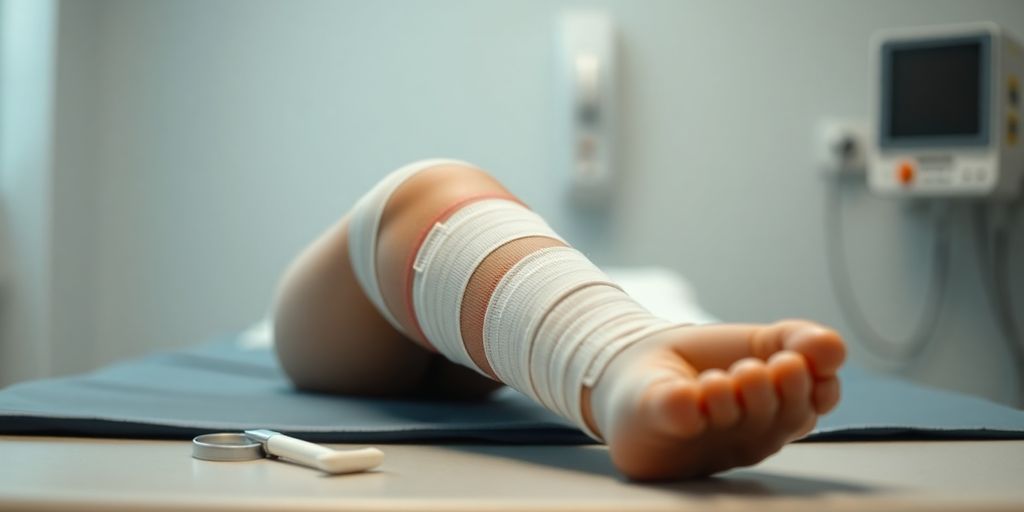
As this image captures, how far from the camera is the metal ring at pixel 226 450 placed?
81 cm

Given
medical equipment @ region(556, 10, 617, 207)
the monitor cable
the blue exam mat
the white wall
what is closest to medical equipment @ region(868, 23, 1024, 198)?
the monitor cable

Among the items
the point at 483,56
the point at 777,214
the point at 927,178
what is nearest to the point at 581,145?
the point at 483,56

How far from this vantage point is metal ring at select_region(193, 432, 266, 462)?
0.81 m

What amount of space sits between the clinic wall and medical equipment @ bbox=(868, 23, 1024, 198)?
25 cm

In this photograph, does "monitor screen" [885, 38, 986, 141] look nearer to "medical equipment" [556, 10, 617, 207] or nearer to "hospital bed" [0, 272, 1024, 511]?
"medical equipment" [556, 10, 617, 207]

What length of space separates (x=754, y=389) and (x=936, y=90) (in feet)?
A: 6.61

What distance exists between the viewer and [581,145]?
2.65 metres

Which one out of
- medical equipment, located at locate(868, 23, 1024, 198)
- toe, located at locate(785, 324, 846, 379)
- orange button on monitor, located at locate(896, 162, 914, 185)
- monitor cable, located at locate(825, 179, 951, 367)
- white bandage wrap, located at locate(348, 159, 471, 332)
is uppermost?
medical equipment, located at locate(868, 23, 1024, 198)

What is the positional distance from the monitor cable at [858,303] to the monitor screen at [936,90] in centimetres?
28

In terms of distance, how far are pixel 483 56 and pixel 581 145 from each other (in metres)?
0.36

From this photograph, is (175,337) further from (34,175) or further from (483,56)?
(483,56)

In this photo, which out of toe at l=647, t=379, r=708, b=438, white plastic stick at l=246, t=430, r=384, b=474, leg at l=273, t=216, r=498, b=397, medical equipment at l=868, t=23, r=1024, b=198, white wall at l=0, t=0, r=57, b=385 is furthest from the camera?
white wall at l=0, t=0, r=57, b=385

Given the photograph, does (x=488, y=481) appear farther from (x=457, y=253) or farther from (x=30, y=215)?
(x=30, y=215)

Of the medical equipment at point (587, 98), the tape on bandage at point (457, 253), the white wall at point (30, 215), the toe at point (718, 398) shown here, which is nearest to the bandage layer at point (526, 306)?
the tape on bandage at point (457, 253)
